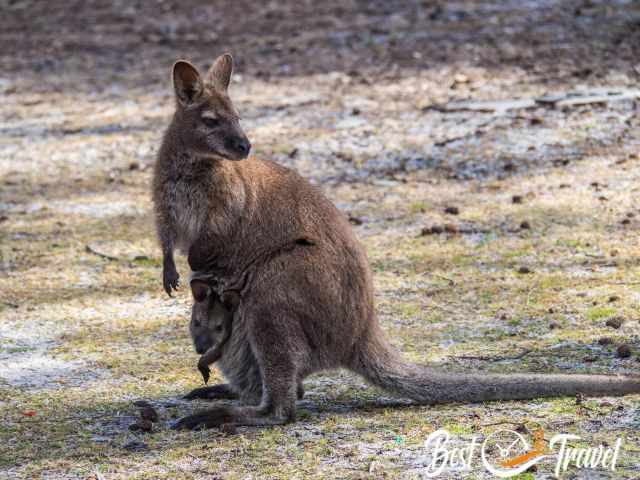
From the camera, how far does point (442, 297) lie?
560 centimetres

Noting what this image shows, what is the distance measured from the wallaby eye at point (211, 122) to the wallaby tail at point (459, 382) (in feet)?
3.43

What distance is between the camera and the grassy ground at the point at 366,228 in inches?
157

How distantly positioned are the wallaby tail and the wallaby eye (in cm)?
105

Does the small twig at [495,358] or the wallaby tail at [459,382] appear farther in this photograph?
the small twig at [495,358]

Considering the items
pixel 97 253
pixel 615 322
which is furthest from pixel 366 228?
pixel 615 322

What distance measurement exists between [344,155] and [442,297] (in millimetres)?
2770

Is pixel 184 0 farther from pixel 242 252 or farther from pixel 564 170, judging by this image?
pixel 242 252

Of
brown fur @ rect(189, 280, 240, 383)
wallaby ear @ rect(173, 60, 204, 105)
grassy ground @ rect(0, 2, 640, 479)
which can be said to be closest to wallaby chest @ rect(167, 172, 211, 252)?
brown fur @ rect(189, 280, 240, 383)

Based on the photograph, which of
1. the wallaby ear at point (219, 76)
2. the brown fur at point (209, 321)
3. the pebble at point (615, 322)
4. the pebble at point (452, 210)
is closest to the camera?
the brown fur at point (209, 321)

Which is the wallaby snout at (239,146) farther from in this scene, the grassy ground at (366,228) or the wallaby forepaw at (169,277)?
the grassy ground at (366,228)

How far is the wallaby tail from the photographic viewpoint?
13.4ft

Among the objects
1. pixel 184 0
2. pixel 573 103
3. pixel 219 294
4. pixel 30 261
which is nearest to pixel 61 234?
pixel 30 261

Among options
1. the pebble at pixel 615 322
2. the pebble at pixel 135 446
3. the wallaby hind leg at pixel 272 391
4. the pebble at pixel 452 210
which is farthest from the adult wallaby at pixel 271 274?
the pebble at pixel 452 210

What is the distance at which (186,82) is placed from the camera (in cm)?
461
